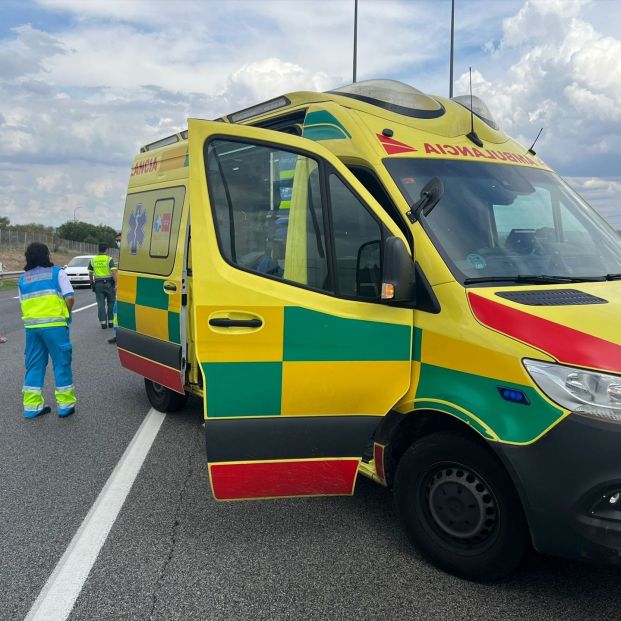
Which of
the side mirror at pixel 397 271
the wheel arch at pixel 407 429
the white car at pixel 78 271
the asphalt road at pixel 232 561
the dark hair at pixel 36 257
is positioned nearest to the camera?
the asphalt road at pixel 232 561

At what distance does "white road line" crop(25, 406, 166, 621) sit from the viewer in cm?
279

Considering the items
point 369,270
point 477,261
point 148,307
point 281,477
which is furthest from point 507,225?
point 148,307

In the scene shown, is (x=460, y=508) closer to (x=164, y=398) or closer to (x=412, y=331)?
(x=412, y=331)

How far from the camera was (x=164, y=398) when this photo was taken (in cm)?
600

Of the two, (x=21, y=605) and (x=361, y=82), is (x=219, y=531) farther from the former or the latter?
(x=361, y=82)

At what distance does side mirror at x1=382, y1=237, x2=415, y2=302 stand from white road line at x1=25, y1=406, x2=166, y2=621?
1986mm

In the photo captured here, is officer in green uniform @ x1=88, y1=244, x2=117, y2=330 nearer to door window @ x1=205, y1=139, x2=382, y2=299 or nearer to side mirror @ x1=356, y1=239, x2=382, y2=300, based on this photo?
door window @ x1=205, y1=139, x2=382, y2=299

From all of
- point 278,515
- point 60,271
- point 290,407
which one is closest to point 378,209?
point 290,407

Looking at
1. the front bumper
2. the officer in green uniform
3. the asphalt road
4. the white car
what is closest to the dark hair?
the asphalt road

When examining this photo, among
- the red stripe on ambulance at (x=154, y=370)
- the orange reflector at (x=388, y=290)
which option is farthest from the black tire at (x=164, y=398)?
the orange reflector at (x=388, y=290)

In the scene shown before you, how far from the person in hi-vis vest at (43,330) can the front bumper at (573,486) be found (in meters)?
4.51

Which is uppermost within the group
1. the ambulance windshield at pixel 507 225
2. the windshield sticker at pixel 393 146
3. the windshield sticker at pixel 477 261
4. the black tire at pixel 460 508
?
the windshield sticker at pixel 393 146

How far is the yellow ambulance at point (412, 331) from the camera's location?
8.41 feet

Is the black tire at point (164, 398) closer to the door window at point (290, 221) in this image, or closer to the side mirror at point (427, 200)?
the door window at point (290, 221)
